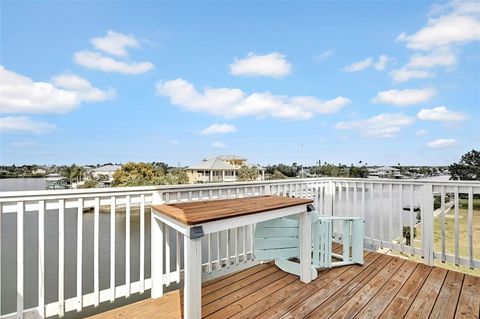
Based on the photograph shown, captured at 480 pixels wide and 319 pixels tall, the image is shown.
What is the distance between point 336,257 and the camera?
3414 millimetres

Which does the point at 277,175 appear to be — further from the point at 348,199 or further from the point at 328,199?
the point at 348,199

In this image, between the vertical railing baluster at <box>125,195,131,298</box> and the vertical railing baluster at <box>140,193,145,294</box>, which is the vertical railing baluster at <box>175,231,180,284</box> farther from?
the vertical railing baluster at <box>125,195,131,298</box>

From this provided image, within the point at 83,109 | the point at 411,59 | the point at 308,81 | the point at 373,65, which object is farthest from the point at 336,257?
the point at 83,109

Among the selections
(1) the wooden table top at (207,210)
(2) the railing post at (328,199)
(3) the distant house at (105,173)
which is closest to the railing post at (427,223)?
(2) the railing post at (328,199)

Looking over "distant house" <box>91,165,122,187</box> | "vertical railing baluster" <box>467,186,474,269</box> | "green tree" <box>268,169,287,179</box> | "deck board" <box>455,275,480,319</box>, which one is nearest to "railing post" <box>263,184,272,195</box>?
"deck board" <box>455,275,480,319</box>

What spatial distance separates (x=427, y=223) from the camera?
3213mm

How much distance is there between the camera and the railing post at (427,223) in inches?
125

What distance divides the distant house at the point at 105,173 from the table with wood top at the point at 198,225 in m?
30.0

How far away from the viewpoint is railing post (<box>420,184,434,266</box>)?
10.5ft

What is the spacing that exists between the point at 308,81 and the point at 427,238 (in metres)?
12.2

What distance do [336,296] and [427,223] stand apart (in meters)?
1.66

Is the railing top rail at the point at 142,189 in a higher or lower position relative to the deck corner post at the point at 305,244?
higher

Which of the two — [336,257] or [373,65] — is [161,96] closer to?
[373,65]

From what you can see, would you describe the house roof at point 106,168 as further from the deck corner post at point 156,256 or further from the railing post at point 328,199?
the deck corner post at point 156,256
